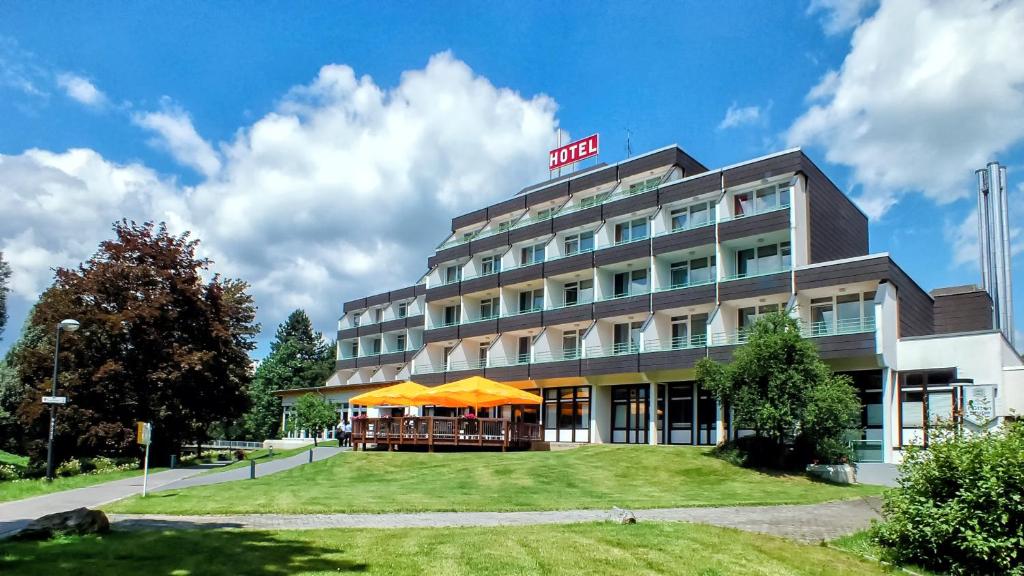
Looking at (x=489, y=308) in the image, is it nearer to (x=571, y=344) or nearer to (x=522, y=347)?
(x=522, y=347)

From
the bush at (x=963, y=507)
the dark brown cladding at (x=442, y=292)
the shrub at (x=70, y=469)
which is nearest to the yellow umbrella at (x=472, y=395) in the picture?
the shrub at (x=70, y=469)

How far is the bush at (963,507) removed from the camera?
1045 centimetres

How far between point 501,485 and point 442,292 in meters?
33.8

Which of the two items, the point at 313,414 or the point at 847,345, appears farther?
the point at 313,414

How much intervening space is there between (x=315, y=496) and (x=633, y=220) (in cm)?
2868

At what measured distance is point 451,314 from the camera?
2244 inches

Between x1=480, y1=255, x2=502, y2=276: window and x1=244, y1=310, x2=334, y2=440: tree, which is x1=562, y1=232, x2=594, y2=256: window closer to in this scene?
x1=480, y1=255, x2=502, y2=276: window

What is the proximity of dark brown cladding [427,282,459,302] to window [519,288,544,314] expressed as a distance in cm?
538

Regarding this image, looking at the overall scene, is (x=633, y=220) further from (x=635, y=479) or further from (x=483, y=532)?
(x=483, y=532)

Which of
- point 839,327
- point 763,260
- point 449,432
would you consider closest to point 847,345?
point 839,327

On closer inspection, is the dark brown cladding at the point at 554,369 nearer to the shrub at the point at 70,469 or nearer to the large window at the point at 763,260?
the large window at the point at 763,260

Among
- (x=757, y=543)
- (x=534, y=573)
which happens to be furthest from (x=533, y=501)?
(x=534, y=573)

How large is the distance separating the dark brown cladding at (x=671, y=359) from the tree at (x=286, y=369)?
54.6 metres

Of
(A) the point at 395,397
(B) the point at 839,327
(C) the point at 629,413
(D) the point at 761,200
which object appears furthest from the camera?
(C) the point at 629,413
